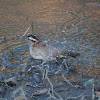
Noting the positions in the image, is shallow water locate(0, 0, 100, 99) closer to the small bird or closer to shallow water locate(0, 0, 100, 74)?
shallow water locate(0, 0, 100, 74)

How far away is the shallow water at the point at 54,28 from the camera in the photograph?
20.4 feet

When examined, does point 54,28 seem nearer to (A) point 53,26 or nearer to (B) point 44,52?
(A) point 53,26

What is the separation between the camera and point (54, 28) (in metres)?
9.10

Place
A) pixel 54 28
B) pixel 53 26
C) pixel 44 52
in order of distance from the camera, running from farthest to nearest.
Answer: pixel 53 26, pixel 54 28, pixel 44 52

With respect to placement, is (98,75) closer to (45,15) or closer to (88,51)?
(88,51)

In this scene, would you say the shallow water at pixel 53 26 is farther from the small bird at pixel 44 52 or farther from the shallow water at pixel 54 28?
the small bird at pixel 44 52

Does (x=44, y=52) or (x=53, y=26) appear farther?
(x=53, y=26)

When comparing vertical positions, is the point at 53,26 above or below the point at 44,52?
above

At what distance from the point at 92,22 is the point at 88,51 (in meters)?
3.40

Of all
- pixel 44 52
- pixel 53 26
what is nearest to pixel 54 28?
pixel 53 26

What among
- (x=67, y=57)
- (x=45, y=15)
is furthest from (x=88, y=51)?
(x=45, y=15)

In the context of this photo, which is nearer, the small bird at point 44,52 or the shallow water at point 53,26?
the small bird at point 44,52

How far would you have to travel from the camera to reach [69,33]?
334 inches

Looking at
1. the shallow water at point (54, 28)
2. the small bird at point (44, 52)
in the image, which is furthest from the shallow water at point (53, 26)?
the small bird at point (44, 52)
